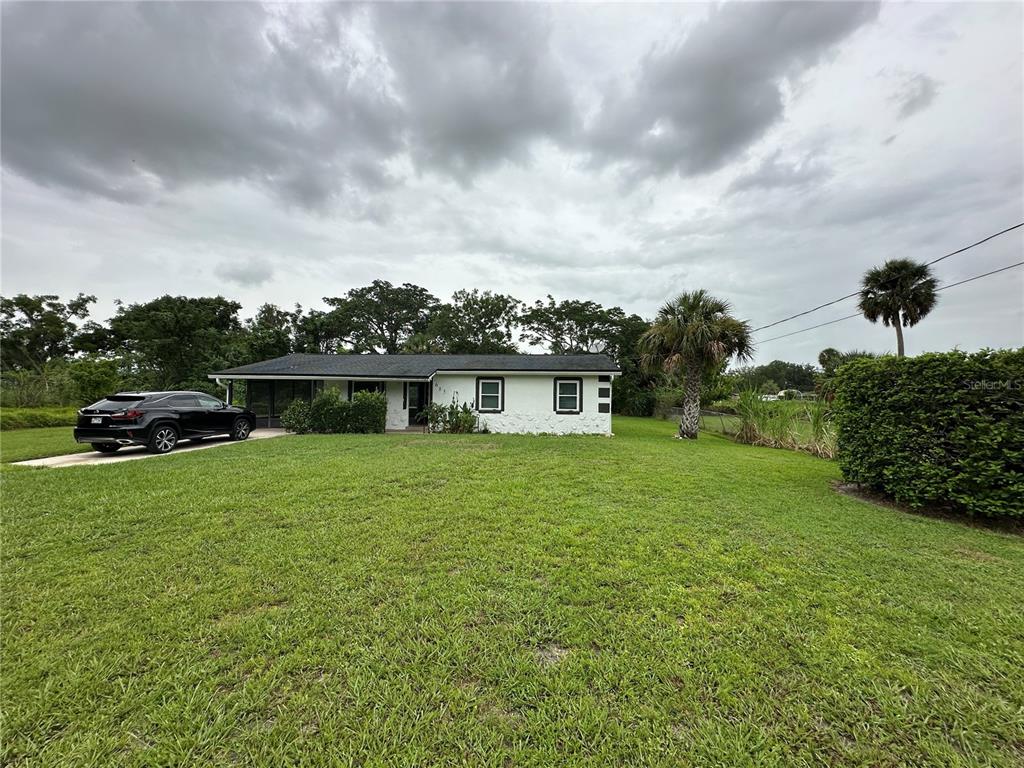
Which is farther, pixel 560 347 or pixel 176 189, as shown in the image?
pixel 560 347

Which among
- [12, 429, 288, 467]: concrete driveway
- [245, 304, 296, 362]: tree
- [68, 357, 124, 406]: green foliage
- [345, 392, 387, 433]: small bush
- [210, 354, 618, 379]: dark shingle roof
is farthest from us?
[245, 304, 296, 362]: tree

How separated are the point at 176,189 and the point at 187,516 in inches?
502

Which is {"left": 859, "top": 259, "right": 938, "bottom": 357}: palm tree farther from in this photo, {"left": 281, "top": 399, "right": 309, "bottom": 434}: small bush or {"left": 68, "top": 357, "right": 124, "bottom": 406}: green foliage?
{"left": 68, "top": 357, "right": 124, "bottom": 406}: green foliage

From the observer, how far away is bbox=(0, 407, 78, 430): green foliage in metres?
12.9

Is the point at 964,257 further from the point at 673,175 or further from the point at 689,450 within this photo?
the point at 689,450

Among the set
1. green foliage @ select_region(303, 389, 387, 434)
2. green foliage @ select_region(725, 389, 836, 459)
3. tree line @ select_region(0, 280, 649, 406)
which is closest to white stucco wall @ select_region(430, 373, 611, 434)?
green foliage @ select_region(303, 389, 387, 434)

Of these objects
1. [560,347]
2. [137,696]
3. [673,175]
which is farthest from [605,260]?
[137,696]

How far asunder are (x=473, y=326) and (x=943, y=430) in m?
29.0

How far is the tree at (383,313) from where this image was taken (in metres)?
35.2

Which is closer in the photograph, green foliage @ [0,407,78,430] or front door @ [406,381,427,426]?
green foliage @ [0,407,78,430]

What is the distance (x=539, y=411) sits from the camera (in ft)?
44.7

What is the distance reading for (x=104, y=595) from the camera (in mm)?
2629

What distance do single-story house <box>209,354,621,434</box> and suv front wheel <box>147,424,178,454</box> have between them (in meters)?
4.70

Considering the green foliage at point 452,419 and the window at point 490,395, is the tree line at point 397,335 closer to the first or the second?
the window at point 490,395
